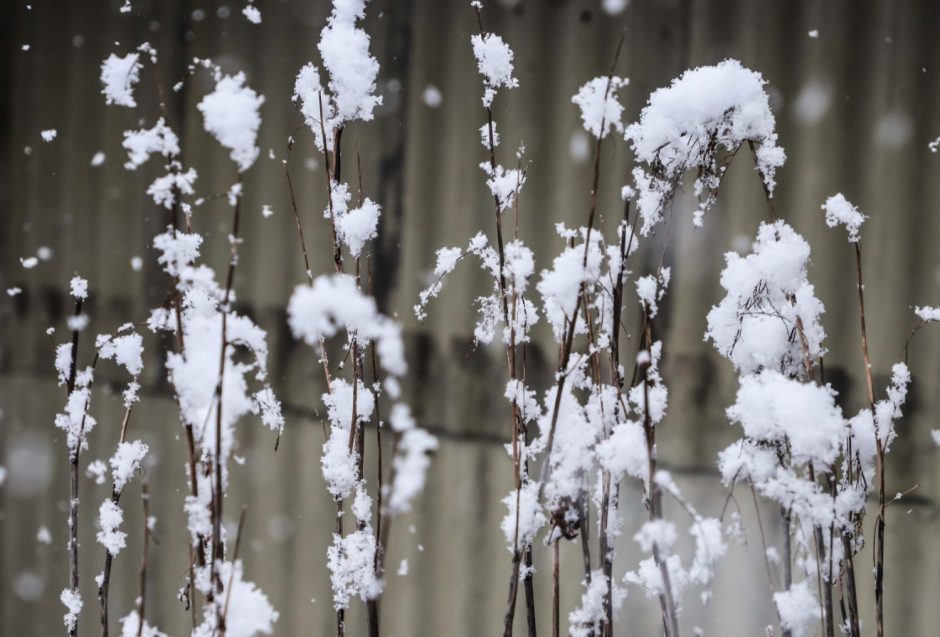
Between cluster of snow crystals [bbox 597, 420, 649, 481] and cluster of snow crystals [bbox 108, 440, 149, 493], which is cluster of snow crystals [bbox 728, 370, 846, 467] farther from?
cluster of snow crystals [bbox 108, 440, 149, 493]

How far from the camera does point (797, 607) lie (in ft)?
1.92

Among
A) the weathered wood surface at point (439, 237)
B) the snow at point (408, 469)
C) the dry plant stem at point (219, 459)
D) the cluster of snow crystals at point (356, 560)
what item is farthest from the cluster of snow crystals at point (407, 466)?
the weathered wood surface at point (439, 237)

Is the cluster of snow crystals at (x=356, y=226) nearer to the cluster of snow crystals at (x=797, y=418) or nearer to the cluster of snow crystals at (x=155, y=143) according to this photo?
the cluster of snow crystals at (x=155, y=143)

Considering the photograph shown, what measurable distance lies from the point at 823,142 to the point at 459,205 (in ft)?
2.31

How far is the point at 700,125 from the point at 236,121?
1.29ft

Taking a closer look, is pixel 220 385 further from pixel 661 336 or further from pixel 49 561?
pixel 49 561

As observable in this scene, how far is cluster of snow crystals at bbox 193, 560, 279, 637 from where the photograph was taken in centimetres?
57

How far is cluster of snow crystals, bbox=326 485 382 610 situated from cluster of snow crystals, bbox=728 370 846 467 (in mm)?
389

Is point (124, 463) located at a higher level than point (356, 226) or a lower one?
lower

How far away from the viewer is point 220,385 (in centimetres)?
52

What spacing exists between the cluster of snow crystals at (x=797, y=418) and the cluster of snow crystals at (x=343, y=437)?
367 mm

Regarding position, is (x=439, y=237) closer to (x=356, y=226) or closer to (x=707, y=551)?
(x=356, y=226)

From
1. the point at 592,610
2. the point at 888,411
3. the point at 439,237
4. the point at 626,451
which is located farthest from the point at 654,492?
the point at 439,237

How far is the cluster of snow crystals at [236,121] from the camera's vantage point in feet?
1.77
